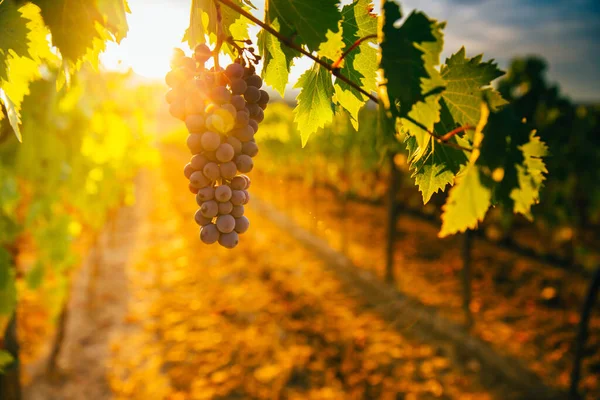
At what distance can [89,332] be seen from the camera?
21.0ft

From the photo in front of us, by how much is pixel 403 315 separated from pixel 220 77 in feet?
20.4

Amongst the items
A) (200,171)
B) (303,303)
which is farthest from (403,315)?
(200,171)

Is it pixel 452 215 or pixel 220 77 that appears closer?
pixel 452 215

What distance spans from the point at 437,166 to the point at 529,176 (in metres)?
0.26

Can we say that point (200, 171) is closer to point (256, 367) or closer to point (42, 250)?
point (256, 367)

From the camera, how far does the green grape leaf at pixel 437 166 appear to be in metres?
0.99

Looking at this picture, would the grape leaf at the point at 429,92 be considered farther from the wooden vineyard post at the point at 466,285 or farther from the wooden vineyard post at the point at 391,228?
the wooden vineyard post at the point at 391,228

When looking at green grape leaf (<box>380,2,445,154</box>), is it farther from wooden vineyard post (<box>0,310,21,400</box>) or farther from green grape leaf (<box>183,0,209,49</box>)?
wooden vineyard post (<box>0,310,21,400</box>)

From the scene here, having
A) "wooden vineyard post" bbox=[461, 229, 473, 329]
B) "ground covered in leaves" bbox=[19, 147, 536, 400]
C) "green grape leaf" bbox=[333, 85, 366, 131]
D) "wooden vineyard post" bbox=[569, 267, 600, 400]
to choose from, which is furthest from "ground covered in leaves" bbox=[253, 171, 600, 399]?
"green grape leaf" bbox=[333, 85, 366, 131]

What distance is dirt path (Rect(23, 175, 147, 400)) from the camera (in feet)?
16.5

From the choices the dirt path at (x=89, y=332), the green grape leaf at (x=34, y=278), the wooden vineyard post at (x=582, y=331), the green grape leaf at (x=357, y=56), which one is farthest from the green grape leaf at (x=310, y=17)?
the dirt path at (x=89, y=332)

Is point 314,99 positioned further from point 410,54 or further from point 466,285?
point 466,285

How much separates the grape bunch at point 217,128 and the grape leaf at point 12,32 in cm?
39

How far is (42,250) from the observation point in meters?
5.03
